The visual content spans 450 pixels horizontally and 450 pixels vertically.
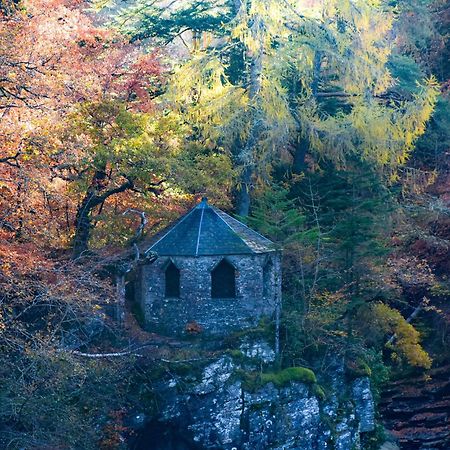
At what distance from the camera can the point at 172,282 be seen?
67.9 ft

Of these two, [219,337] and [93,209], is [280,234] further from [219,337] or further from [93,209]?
[93,209]

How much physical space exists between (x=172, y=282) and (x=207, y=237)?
5.75 ft

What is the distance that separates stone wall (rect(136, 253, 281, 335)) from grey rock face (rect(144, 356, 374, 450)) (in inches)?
60.9

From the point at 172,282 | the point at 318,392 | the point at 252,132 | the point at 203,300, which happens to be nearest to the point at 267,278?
the point at 203,300

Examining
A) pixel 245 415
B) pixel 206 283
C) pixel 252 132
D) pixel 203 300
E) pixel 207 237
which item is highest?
pixel 252 132

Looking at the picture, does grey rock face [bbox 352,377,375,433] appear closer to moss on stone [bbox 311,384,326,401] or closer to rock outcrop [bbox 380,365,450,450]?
moss on stone [bbox 311,384,326,401]

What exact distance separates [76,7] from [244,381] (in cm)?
1735

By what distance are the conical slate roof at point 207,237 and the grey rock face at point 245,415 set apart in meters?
3.35

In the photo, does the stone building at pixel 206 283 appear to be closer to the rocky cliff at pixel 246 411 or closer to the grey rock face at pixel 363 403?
the rocky cliff at pixel 246 411

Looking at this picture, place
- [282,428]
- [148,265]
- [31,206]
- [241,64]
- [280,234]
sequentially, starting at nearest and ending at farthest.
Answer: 1. [31,206]
2. [282,428]
3. [148,265]
4. [280,234]
5. [241,64]

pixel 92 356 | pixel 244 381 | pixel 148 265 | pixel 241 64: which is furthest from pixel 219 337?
pixel 241 64

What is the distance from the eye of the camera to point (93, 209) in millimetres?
23500

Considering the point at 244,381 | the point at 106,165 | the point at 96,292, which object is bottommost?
the point at 244,381

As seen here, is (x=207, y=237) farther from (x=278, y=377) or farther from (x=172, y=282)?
(x=278, y=377)
